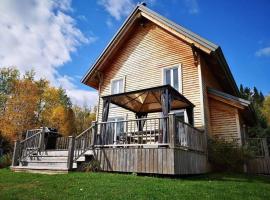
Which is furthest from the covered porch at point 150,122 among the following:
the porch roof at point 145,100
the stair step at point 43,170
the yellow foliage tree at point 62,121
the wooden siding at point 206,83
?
the yellow foliage tree at point 62,121

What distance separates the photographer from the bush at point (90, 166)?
9.40 meters

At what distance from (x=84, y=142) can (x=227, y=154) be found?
651 cm

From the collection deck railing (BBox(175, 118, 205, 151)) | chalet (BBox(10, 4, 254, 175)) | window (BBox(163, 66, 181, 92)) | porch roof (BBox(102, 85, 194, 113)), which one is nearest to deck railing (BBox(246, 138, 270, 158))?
chalet (BBox(10, 4, 254, 175))

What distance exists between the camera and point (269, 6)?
14.6 m

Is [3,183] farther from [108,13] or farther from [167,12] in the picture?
[167,12]

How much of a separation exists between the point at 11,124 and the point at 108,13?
73.2ft

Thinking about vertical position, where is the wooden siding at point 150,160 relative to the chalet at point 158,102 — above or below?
below

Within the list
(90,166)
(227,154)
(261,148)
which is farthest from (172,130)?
(261,148)

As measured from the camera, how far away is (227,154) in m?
10.9

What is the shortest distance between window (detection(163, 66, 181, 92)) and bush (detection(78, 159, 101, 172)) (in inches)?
253

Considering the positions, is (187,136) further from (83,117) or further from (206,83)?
(83,117)

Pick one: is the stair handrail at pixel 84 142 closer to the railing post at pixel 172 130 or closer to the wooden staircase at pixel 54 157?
the wooden staircase at pixel 54 157

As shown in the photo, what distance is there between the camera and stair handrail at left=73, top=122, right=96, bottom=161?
32.5 ft

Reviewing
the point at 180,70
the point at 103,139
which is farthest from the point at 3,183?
the point at 180,70
